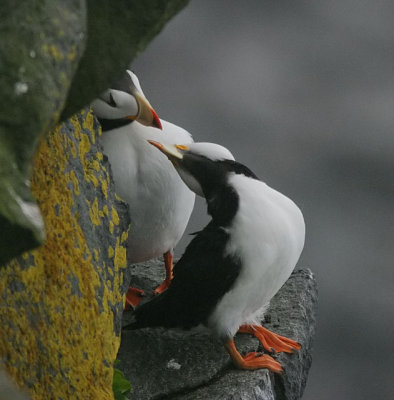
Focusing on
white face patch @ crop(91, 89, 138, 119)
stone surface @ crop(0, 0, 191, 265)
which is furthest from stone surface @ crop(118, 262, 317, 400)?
stone surface @ crop(0, 0, 191, 265)

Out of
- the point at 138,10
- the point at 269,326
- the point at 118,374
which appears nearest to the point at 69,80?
the point at 138,10

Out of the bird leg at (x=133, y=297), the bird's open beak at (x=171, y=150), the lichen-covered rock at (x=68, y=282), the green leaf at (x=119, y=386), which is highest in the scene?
the bird's open beak at (x=171, y=150)

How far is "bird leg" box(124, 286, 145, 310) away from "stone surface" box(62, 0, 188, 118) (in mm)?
1905

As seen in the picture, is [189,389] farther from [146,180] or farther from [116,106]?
[116,106]

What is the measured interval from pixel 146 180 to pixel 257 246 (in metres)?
0.53

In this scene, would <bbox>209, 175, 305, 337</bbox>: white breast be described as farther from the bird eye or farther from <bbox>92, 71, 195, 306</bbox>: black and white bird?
the bird eye

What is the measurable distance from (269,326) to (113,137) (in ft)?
2.90

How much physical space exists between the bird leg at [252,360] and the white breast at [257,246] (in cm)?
5

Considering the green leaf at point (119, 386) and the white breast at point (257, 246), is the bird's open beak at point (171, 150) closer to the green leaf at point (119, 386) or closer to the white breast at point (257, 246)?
the white breast at point (257, 246)

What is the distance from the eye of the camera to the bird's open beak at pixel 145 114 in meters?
3.26

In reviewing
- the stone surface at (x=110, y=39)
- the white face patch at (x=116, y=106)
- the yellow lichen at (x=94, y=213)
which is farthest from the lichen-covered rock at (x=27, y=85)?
the white face patch at (x=116, y=106)

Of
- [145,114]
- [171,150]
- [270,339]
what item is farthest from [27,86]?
[270,339]

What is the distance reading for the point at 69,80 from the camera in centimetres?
161

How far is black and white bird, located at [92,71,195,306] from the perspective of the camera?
10.8 ft
